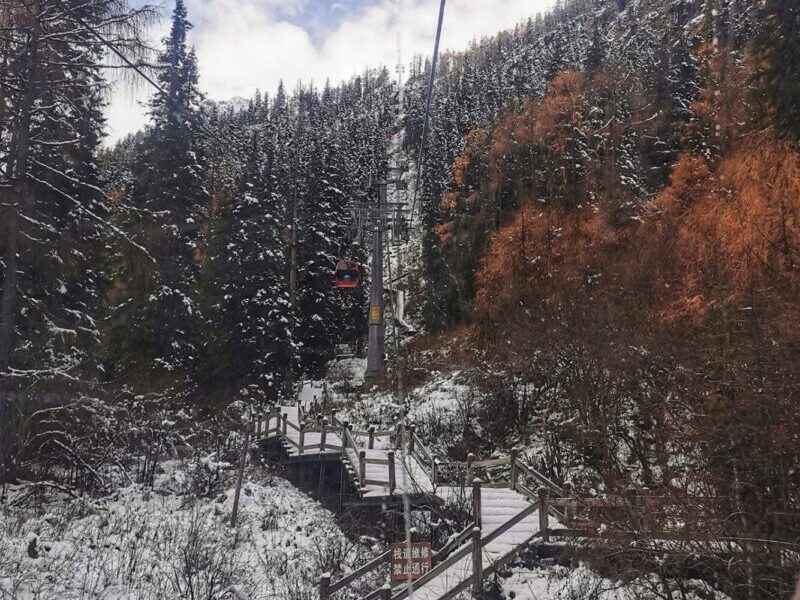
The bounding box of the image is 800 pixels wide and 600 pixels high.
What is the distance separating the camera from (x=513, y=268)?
977 inches

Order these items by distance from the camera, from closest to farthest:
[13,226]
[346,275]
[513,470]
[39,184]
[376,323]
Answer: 1. [13,226]
2. [39,184]
3. [513,470]
4. [346,275]
5. [376,323]

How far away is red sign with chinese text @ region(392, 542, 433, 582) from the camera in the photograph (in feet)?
27.5

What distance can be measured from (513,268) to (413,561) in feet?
58.4

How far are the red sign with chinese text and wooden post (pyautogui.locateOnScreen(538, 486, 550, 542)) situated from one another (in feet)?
9.20

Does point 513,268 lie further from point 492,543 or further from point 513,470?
point 492,543

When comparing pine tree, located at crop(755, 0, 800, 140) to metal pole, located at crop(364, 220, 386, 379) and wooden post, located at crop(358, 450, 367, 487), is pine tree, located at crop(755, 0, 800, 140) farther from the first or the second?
metal pole, located at crop(364, 220, 386, 379)

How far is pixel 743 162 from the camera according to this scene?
17469mm

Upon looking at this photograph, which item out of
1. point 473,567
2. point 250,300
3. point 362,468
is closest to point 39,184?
point 362,468

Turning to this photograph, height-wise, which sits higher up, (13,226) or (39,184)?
(39,184)

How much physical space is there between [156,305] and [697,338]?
70.0 feet

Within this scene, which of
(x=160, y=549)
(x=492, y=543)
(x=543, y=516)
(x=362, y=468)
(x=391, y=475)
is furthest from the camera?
(x=362, y=468)

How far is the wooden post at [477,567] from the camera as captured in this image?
29.4ft

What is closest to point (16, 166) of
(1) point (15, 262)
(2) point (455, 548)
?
(1) point (15, 262)

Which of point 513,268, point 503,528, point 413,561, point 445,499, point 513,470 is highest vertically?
point 513,268
